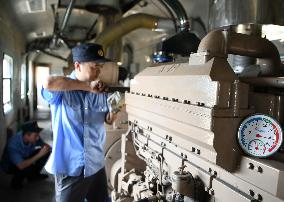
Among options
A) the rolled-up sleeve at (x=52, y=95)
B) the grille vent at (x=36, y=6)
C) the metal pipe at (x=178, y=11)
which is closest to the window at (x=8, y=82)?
the grille vent at (x=36, y=6)

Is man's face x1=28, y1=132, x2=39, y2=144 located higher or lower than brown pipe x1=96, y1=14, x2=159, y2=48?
lower

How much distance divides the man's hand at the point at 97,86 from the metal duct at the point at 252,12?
1.00 m

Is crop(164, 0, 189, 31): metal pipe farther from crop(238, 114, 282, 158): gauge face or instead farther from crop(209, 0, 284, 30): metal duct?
crop(238, 114, 282, 158): gauge face

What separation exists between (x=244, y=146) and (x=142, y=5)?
4.24 metres

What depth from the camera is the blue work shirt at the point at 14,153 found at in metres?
4.23

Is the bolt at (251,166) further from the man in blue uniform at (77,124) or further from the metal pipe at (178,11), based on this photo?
the metal pipe at (178,11)

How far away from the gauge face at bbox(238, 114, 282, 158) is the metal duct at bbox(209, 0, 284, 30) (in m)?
1.10

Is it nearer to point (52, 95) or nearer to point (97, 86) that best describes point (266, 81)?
point (97, 86)

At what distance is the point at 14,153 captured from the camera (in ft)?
14.0

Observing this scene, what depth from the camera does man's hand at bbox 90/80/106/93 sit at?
1973 mm

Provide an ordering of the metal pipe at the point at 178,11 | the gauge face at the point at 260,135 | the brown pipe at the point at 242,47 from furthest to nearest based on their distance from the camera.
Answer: the metal pipe at the point at 178,11 < the brown pipe at the point at 242,47 < the gauge face at the point at 260,135

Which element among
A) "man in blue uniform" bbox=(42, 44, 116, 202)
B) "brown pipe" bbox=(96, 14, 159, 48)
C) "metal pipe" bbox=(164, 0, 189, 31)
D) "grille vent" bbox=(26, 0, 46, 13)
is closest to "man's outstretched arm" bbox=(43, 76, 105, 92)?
"man in blue uniform" bbox=(42, 44, 116, 202)

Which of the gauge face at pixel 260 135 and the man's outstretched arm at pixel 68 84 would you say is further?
the man's outstretched arm at pixel 68 84

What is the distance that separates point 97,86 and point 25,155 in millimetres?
3069
